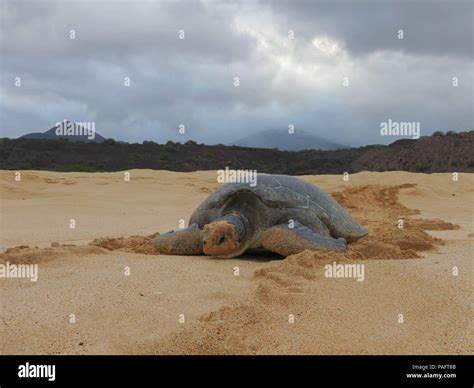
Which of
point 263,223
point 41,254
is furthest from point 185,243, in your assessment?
point 41,254

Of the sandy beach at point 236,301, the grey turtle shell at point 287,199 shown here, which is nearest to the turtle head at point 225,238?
the sandy beach at point 236,301

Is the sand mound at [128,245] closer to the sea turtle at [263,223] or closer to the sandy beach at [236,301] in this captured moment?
the sandy beach at [236,301]

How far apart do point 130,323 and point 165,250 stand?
104 inches

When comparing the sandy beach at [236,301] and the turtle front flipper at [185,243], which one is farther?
the turtle front flipper at [185,243]

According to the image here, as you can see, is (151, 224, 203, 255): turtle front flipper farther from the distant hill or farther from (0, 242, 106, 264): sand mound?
the distant hill

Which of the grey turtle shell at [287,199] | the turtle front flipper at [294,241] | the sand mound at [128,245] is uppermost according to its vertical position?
the grey turtle shell at [287,199]

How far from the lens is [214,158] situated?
37438 millimetres

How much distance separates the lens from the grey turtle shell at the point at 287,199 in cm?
521

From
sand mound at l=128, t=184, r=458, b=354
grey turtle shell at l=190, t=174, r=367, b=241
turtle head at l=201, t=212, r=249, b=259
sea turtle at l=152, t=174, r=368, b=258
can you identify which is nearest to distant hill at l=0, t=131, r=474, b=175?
grey turtle shell at l=190, t=174, r=367, b=241

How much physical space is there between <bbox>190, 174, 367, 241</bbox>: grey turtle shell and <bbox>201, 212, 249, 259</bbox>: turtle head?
459 millimetres

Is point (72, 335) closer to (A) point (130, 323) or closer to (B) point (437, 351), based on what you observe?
(A) point (130, 323)

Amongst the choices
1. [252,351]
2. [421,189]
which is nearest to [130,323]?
[252,351]

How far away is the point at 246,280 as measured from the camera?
3.67 m

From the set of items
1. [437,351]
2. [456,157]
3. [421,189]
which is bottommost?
[437,351]
